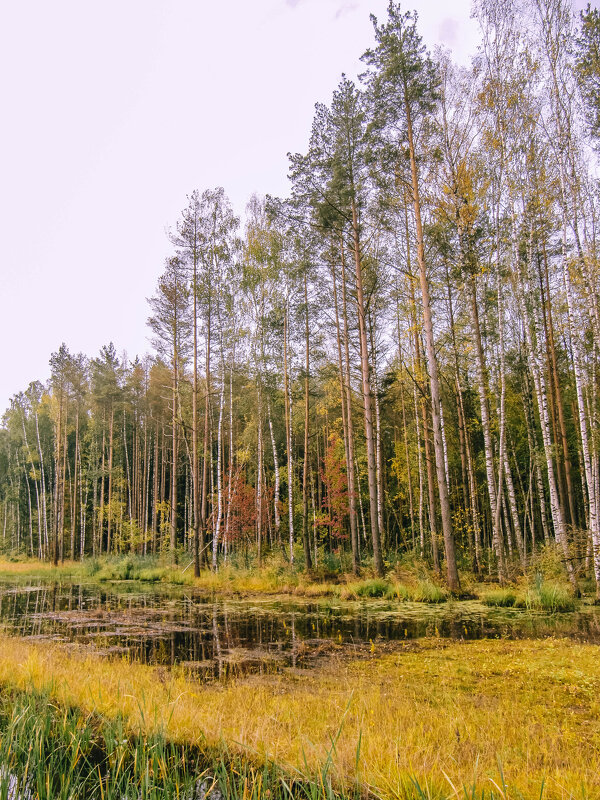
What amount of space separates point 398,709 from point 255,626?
572cm

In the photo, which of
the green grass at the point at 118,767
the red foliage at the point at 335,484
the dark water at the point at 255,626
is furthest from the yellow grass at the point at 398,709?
the red foliage at the point at 335,484

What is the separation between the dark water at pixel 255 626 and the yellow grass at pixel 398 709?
94 cm

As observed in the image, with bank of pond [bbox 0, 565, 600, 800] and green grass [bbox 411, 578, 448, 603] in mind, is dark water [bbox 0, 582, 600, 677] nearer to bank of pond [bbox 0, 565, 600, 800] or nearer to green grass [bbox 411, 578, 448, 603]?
bank of pond [bbox 0, 565, 600, 800]

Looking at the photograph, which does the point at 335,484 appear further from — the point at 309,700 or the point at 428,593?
the point at 309,700

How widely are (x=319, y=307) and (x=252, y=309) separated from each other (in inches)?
173

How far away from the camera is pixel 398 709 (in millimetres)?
4129

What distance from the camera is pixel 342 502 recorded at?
26.0m

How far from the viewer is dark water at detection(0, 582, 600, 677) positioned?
6.99 m

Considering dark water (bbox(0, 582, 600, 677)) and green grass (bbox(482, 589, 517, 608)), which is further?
green grass (bbox(482, 589, 517, 608))

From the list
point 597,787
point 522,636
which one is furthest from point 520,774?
point 522,636

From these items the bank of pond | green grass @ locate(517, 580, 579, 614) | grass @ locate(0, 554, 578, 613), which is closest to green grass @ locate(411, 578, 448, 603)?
grass @ locate(0, 554, 578, 613)

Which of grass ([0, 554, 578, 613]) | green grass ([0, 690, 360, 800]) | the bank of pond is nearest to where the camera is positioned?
green grass ([0, 690, 360, 800])

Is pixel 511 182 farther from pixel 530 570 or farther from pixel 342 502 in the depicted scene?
pixel 342 502

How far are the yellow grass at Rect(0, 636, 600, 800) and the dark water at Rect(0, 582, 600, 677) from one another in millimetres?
940
